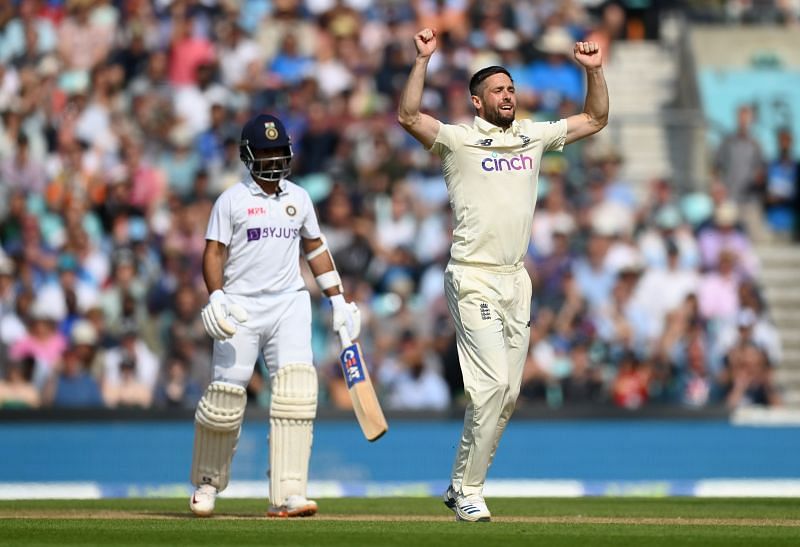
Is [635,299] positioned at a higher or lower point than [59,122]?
lower

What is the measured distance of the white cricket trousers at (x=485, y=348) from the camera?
9.64 metres

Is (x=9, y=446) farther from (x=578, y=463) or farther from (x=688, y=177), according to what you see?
(x=688, y=177)

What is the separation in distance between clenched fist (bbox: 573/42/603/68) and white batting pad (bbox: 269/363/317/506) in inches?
99.7

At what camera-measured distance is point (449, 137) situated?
9836mm

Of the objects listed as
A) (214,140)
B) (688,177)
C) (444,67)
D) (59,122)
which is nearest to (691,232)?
(688,177)

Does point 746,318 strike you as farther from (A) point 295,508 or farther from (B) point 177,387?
(A) point 295,508

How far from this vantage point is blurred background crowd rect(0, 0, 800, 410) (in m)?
16.5

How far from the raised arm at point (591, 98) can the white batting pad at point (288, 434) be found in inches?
87.1

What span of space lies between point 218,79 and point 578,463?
718cm

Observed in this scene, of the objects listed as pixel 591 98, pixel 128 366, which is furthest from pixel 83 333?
pixel 591 98

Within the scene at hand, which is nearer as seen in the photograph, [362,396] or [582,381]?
[362,396]

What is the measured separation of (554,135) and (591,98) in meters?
0.32

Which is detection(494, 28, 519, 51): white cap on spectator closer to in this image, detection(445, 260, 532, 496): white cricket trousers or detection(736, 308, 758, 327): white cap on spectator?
detection(736, 308, 758, 327): white cap on spectator

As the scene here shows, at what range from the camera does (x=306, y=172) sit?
1884 centimetres
